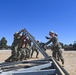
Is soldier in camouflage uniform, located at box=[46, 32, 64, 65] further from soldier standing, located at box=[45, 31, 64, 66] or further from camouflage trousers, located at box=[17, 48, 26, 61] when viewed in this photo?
camouflage trousers, located at box=[17, 48, 26, 61]

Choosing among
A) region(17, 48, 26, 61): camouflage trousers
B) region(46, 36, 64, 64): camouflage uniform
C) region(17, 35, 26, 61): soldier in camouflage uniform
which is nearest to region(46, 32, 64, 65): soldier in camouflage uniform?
region(46, 36, 64, 64): camouflage uniform

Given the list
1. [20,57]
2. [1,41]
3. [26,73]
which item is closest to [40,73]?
[26,73]

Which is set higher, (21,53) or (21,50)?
(21,50)

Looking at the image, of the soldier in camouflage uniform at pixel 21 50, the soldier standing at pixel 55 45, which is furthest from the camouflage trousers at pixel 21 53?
the soldier standing at pixel 55 45

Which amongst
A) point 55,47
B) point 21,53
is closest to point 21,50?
point 21,53

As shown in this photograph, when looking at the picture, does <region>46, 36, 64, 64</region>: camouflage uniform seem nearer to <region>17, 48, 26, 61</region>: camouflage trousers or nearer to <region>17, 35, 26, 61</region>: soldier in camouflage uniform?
<region>17, 35, 26, 61</region>: soldier in camouflage uniform

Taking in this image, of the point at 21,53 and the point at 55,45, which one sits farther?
the point at 21,53

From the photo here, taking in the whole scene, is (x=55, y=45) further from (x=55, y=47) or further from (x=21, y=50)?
(x=21, y=50)

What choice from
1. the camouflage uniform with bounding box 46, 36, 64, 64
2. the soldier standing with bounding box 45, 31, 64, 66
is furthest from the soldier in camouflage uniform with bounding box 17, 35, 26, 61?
the camouflage uniform with bounding box 46, 36, 64, 64

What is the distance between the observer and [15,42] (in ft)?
50.9

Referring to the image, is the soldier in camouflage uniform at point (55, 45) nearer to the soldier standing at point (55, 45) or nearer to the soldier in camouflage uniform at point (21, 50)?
the soldier standing at point (55, 45)

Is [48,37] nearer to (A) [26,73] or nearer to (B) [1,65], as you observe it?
(B) [1,65]

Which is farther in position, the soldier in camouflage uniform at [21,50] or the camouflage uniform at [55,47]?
the soldier in camouflage uniform at [21,50]

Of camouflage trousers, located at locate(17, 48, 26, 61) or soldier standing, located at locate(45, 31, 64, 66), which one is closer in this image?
soldier standing, located at locate(45, 31, 64, 66)
